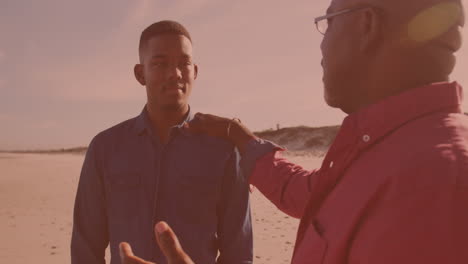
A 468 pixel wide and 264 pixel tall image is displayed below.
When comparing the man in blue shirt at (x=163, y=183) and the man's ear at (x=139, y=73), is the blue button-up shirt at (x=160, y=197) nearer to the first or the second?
the man in blue shirt at (x=163, y=183)

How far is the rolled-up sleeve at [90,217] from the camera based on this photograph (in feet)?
9.14

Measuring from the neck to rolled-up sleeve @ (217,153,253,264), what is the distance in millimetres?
480

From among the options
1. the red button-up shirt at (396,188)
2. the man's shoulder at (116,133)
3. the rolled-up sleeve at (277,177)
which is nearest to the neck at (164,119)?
the man's shoulder at (116,133)

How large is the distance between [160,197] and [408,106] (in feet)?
5.77

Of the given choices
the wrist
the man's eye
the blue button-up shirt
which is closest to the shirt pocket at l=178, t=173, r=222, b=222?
the blue button-up shirt

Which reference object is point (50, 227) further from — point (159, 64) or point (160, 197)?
point (159, 64)

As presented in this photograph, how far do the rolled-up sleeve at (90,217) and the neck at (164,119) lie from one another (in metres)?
0.43

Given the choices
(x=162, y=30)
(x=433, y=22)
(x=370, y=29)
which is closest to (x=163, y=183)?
(x=162, y=30)

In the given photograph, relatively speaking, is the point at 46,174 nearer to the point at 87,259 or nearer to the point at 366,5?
the point at 87,259

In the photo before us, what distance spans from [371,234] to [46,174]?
2278cm

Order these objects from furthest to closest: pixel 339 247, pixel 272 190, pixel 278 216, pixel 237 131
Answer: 1. pixel 278 216
2. pixel 237 131
3. pixel 272 190
4. pixel 339 247

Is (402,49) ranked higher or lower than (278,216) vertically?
higher

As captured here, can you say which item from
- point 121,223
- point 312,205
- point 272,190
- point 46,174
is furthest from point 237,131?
point 46,174

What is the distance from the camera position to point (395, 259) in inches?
42.3
